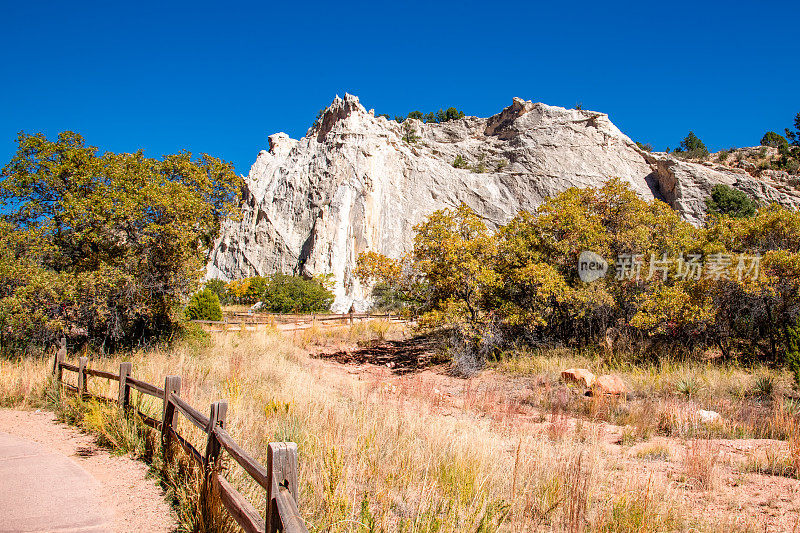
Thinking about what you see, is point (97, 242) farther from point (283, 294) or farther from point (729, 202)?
point (729, 202)

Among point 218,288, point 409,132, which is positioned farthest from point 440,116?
point 218,288

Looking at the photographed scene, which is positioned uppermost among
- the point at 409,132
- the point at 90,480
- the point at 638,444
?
the point at 409,132

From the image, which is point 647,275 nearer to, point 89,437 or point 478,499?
point 478,499

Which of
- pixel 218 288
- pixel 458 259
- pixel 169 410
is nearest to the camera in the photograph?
pixel 169 410

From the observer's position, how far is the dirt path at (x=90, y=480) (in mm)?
4137

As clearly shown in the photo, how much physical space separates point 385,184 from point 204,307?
3000cm

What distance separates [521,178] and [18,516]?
181 ft

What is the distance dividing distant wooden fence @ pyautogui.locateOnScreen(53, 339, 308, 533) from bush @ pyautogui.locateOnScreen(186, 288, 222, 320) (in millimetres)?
18037

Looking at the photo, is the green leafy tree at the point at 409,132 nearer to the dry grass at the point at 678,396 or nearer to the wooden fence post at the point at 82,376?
the dry grass at the point at 678,396

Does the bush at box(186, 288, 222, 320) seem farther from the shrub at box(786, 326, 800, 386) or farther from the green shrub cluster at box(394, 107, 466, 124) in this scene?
the green shrub cluster at box(394, 107, 466, 124)

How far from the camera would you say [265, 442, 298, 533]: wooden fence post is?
2.87m

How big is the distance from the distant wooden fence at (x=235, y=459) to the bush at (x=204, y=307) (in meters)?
18.0

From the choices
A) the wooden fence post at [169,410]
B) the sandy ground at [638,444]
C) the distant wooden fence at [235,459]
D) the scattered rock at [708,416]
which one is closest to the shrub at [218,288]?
the sandy ground at [638,444]

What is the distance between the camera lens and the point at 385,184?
50.8 meters
